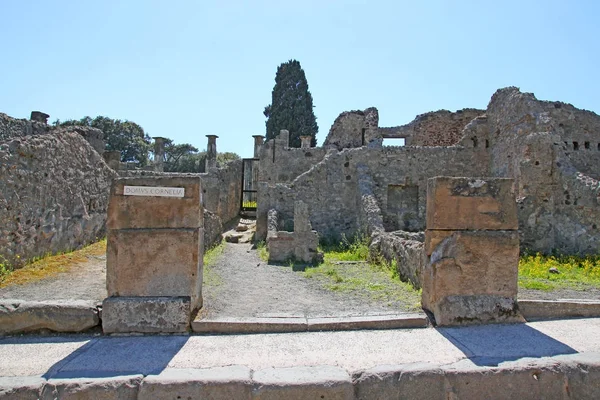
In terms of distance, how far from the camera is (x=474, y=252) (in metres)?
4.75

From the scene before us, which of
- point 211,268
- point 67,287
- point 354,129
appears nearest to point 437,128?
point 354,129

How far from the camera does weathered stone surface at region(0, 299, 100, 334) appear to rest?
426 cm

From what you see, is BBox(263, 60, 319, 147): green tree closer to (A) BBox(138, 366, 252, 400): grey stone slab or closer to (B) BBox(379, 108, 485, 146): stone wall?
(B) BBox(379, 108, 485, 146): stone wall

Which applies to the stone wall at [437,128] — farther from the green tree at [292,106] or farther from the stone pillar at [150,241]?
the stone pillar at [150,241]

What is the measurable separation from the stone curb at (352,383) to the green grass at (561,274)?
340 cm

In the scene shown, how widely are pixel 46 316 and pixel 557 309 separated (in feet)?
19.4

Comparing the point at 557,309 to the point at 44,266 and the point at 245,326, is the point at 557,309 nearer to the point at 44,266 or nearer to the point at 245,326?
the point at 245,326

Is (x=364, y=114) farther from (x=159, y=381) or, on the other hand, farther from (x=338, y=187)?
(x=159, y=381)

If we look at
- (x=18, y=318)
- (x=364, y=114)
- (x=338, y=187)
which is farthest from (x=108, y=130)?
(x=18, y=318)

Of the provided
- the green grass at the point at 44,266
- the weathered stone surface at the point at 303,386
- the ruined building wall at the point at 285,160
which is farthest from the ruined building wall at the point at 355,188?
the weathered stone surface at the point at 303,386

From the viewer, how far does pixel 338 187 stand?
14.8 meters

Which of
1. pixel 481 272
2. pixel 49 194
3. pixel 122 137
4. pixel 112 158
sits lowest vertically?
pixel 481 272

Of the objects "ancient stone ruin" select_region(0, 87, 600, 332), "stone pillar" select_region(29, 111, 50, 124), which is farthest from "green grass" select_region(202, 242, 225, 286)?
"stone pillar" select_region(29, 111, 50, 124)

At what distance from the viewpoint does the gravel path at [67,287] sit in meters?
5.50
